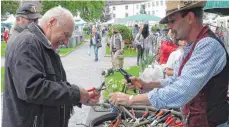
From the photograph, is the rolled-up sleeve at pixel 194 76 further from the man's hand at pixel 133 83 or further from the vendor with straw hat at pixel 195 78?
the man's hand at pixel 133 83

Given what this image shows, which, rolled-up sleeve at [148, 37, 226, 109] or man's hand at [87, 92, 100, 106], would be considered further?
man's hand at [87, 92, 100, 106]

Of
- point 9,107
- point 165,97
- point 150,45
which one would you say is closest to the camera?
point 165,97

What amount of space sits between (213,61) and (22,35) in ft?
5.02

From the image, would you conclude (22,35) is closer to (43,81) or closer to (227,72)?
(43,81)

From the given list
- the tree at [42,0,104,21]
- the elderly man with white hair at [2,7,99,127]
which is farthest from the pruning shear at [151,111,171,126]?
the tree at [42,0,104,21]

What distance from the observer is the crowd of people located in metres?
2.45

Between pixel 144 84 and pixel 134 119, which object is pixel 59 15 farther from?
pixel 134 119

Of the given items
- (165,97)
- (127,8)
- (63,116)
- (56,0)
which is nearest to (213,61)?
(165,97)

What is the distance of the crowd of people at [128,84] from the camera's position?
8.04 feet

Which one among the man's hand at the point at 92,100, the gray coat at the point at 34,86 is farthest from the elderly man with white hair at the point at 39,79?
the man's hand at the point at 92,100

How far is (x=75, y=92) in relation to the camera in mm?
2984

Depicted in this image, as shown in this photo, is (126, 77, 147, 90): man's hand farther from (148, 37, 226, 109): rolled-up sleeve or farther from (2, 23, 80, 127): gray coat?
(148, 37, 226, 109): rolled-up sleeve

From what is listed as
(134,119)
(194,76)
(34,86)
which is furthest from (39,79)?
(134,119)

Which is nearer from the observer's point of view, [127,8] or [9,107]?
[9,107]
